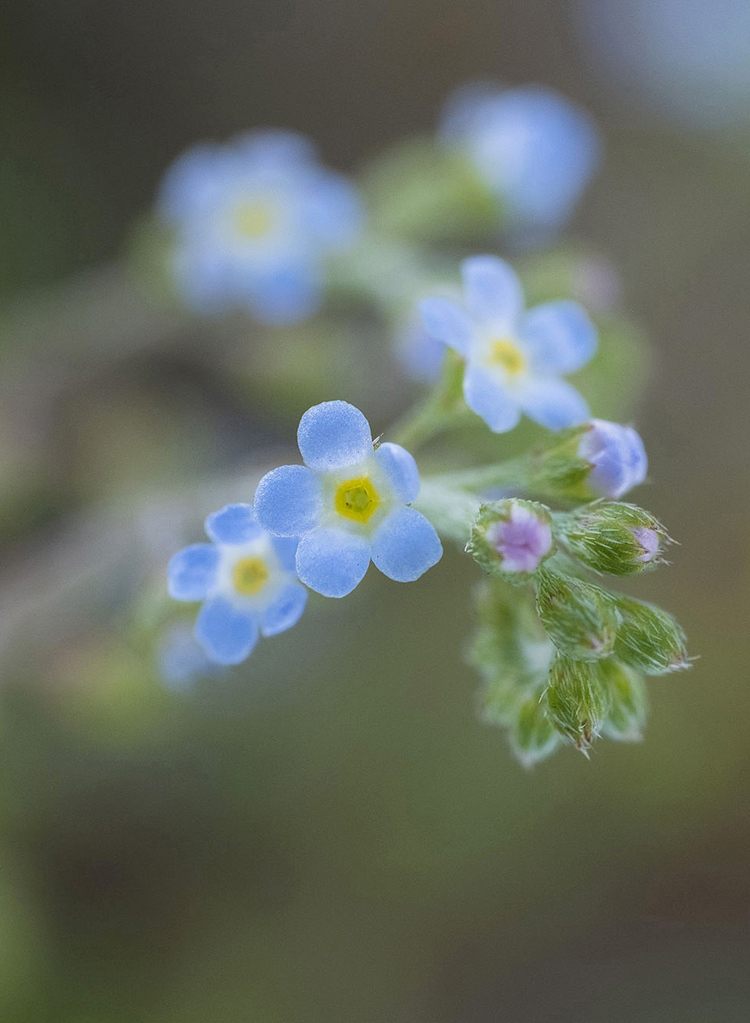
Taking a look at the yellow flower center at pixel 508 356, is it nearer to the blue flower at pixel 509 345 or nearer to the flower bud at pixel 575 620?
the blue flower at pixel 509 345

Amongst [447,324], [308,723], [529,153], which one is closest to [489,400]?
[447,324]

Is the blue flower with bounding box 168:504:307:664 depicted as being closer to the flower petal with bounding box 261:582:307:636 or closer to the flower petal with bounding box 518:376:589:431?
the flower petal with bounding box 261:582:307:636

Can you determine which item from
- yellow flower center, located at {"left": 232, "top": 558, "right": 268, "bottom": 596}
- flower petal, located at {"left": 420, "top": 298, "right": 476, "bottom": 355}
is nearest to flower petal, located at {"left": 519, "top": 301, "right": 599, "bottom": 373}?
flower petal, located at {"left": 420, "top": 298, "right": 476, "bottom": 355}

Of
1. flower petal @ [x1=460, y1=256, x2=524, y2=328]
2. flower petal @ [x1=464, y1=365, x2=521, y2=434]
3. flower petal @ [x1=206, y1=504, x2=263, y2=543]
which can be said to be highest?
flower petal @ [x1=460, y1=256, x2=524, y2=328]

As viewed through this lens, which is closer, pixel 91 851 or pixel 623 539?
→ pixel 623 539

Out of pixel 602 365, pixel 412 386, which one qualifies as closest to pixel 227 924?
pixel 412 386

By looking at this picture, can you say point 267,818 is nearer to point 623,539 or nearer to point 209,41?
point 623,539

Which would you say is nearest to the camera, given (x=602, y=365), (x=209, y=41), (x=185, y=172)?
(x=602, y=365)
